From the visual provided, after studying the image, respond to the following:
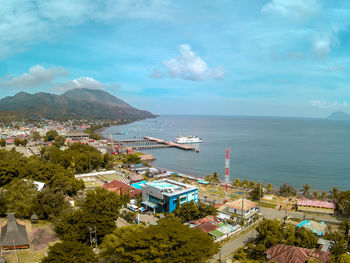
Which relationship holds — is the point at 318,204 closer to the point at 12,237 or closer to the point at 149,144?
the point at 12,237

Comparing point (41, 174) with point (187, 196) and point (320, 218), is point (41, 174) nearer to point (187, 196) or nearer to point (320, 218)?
point (187, 196)

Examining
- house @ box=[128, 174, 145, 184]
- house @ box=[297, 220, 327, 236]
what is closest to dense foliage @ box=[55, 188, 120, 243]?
house @ box=[297, 220, 327, 236]

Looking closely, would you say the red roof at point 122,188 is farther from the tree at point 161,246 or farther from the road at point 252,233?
the tree at point 161,246

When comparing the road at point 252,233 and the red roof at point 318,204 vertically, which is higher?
the red roof at point 318,204

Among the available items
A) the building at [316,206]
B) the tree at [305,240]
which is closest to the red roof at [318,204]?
the building at [316,206]

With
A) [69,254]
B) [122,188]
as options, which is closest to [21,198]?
[122,188]

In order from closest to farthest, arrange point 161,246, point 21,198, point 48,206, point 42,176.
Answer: point 161,246, point 48,206, point 21,198, point 42,176
